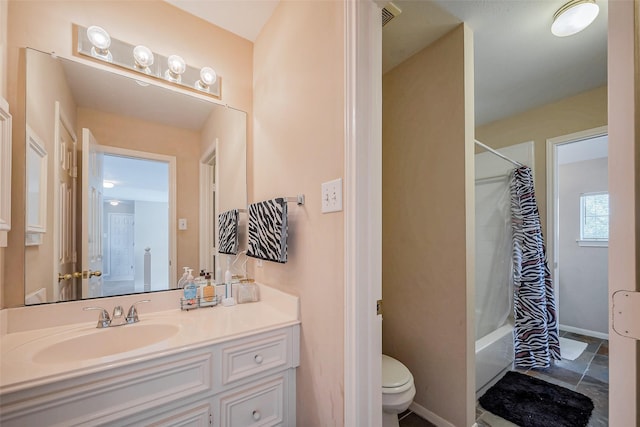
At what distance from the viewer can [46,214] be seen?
118cm

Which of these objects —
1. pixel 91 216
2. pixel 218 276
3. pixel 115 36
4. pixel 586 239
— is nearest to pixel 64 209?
pixel 91 216

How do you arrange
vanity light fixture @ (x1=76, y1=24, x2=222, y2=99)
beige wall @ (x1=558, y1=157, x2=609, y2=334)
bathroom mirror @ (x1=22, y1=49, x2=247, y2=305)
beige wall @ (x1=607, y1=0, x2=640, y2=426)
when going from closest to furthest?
beige wall @ (x1=607, y1=0, x2=640, y2=426), bathroom mirror @ (x1=22, y1=49, x2=247, y2=305), vanity light fixture @ (x1=76, y1=24, x2=222, y2=99), beige wall @ (x1=558, y1=157, x2=609, y2=334)

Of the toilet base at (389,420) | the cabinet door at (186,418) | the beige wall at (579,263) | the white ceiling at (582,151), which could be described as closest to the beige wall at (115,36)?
the cabinet door at (186,418)

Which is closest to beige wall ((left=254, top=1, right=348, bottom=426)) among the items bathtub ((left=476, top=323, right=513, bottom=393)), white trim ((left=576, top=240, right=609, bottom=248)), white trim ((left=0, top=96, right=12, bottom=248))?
white trim ((left=0, top=96, right=12, bottom=248))

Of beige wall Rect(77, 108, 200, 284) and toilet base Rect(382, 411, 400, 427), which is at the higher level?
beige wall Rect(77, 108, 200, 284)

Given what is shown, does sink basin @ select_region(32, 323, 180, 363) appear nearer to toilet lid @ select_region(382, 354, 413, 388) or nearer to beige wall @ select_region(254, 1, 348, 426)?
beige wall @ select_region(254, 1, 348, 426)

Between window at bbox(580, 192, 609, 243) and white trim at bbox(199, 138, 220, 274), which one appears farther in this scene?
window at bbox(580, 192, 609, 243)

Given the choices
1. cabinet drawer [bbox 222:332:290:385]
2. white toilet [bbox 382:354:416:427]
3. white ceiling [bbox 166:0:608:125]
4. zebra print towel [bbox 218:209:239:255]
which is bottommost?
white toilet [bbox 382:354:416:427]

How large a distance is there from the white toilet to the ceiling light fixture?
215cm

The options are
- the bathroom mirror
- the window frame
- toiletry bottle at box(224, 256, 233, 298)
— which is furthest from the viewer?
the window frame

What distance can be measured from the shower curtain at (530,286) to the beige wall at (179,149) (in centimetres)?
267

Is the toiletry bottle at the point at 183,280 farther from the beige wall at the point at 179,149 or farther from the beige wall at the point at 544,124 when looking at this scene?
the beige wall at the point at 544,124

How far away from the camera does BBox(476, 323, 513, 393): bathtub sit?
6.22 ft

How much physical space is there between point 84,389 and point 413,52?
239 cm
